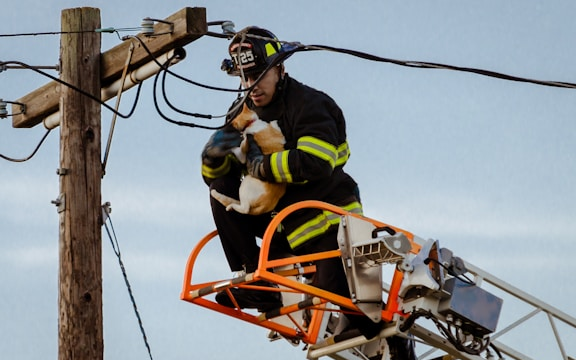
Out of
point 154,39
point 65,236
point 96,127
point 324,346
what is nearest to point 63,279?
point 65,236

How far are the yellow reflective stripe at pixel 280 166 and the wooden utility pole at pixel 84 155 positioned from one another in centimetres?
118

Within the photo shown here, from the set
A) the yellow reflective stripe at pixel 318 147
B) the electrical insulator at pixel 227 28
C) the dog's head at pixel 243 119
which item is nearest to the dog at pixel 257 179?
the dog's head at pixel 243 119

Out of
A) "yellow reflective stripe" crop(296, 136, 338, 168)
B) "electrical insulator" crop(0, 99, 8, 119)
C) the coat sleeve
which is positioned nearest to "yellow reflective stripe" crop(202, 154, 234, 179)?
the coat sleeve

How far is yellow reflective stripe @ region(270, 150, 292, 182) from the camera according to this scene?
39.2 ft

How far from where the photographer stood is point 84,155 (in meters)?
12.1

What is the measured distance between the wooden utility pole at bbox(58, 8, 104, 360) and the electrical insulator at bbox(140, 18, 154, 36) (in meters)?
0.56

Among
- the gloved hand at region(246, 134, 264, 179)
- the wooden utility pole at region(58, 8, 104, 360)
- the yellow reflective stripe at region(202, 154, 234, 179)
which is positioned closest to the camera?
the wooden utility pole at region(58, 8, 104, 360)

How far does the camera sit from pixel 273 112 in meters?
12.4

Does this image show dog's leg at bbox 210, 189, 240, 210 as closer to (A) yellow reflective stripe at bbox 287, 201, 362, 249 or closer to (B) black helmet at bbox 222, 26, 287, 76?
(A) yellow reflective stripe at bbox 287, 201, 362, 249

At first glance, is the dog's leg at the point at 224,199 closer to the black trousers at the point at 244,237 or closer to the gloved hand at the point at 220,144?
the black trousers at the point at 244,237

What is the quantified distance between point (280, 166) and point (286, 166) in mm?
52

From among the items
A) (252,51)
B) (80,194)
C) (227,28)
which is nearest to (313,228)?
(252,51)

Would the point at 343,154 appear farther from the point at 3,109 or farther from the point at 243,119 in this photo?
the point at 3,109

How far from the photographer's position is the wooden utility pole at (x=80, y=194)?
11625mm
